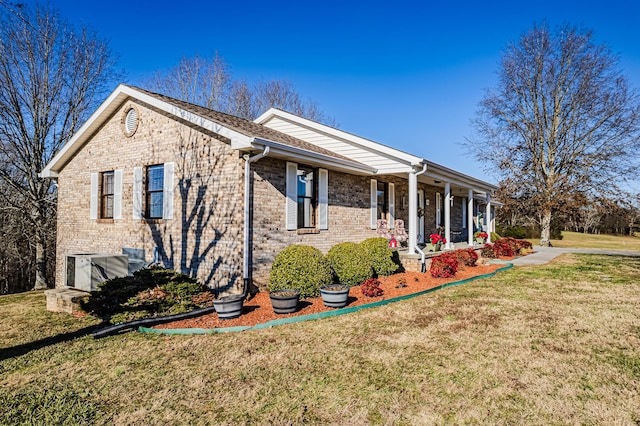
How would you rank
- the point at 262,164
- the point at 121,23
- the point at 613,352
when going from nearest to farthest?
1. the point at 613,352
2. the point at 262,164
3. the point at 121,23

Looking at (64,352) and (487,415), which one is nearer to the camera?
(487,415)

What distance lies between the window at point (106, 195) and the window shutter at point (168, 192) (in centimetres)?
279

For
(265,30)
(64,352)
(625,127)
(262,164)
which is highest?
(265,30)

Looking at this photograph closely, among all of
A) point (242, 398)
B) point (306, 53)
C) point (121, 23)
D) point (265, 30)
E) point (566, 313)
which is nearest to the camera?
point (242, 398)

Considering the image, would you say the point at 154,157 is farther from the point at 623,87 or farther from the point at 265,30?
the point at 623,87

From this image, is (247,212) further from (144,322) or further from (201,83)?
(201,83)

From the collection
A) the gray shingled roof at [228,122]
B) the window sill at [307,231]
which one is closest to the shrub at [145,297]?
the window sill at [307,231]

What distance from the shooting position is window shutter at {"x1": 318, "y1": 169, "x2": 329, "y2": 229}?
9.85 m

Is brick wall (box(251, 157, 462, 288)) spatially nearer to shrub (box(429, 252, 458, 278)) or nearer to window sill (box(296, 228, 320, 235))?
window sill (box(296, 228, 320, 235))

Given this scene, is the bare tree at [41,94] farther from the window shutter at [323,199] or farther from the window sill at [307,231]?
the window shutter at [323,199]

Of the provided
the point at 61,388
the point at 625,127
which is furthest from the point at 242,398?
the point at 625,127

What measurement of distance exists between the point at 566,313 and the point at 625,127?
22952 millimetres

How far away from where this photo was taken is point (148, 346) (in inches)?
208

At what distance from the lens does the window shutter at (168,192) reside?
901cm
